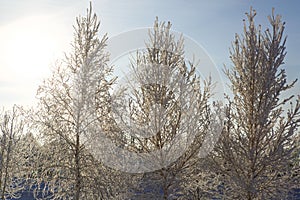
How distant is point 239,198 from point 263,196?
0.66m

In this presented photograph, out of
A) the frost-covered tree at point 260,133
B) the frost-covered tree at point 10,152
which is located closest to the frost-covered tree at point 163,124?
the frost-covered tree at point 260,133

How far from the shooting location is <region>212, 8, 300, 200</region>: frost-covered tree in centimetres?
848

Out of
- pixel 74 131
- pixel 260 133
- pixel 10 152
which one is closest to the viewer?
pixel 260 133

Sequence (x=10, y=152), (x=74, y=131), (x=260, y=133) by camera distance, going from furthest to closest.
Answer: (x=10, y=152) < (x=74, y=131) < (x=260, y=133)

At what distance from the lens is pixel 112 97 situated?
1063 cm

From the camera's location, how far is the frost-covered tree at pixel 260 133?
848 cm

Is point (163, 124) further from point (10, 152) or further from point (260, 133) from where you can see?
point (10, 152)

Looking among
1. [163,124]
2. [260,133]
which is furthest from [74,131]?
[260,133]

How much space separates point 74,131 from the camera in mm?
10539

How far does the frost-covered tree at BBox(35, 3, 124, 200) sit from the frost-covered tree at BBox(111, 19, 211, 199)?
1.24 metres

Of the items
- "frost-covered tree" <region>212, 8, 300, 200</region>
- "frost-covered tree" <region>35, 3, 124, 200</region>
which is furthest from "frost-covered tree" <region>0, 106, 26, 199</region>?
"frost-covered tree" <region>212, 8, 300, 200</region>

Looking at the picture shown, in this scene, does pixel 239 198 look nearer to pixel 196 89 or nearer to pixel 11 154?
pixel 196 89

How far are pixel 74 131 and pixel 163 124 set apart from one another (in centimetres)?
305

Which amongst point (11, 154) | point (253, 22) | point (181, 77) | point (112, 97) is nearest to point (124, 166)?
point (112, 97)
